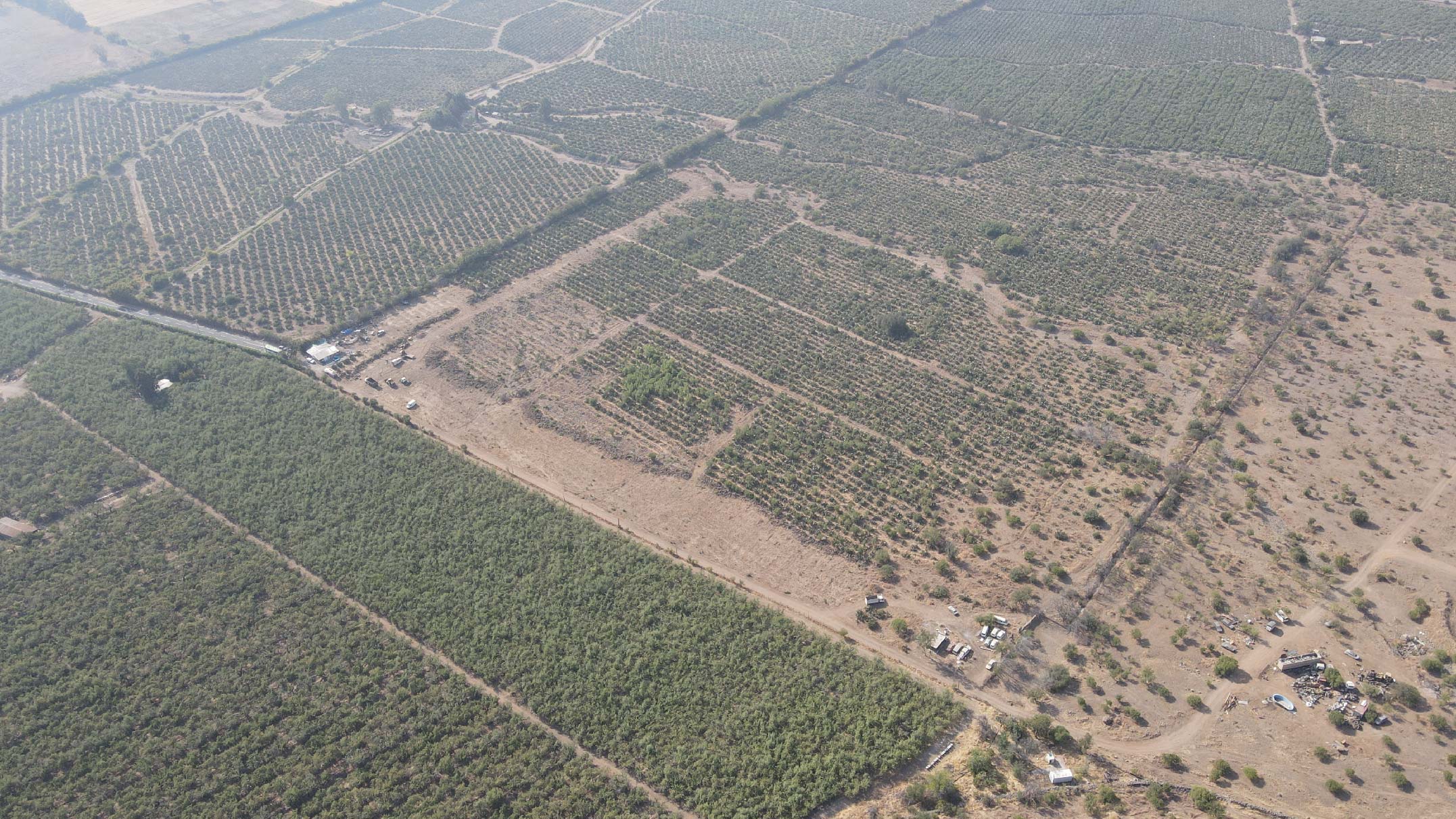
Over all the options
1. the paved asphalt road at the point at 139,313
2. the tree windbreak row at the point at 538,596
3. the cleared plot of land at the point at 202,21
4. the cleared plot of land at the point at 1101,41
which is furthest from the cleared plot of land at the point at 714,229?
the cleared plot of land at the point at 202,21

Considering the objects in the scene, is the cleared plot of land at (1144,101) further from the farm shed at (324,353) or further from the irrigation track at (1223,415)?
the farm shed at (324,353)

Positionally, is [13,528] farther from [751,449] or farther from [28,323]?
[751,449]

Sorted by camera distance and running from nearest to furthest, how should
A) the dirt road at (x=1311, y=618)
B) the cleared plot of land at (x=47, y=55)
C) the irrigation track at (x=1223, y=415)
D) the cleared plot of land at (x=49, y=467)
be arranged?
the dirt road at (x=1311, y=618)
the irrigation track at (x=1223, y=415)
the cleared plot of land at (x=49, y=467)
the cleared plot of land at (x=47, y=55)

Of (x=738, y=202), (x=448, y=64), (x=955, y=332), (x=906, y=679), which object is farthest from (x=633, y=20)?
(x=906, y=679)

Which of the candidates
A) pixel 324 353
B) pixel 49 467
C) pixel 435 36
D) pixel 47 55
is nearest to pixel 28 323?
pixel 49 467

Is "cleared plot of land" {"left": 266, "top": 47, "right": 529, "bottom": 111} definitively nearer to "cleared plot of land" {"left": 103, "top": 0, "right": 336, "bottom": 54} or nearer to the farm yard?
the farm yard

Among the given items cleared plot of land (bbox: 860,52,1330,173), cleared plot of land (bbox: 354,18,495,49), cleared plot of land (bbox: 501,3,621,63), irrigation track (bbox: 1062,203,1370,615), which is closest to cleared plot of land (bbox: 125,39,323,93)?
cleared plot of land (bbox: 354,18,495,49)
